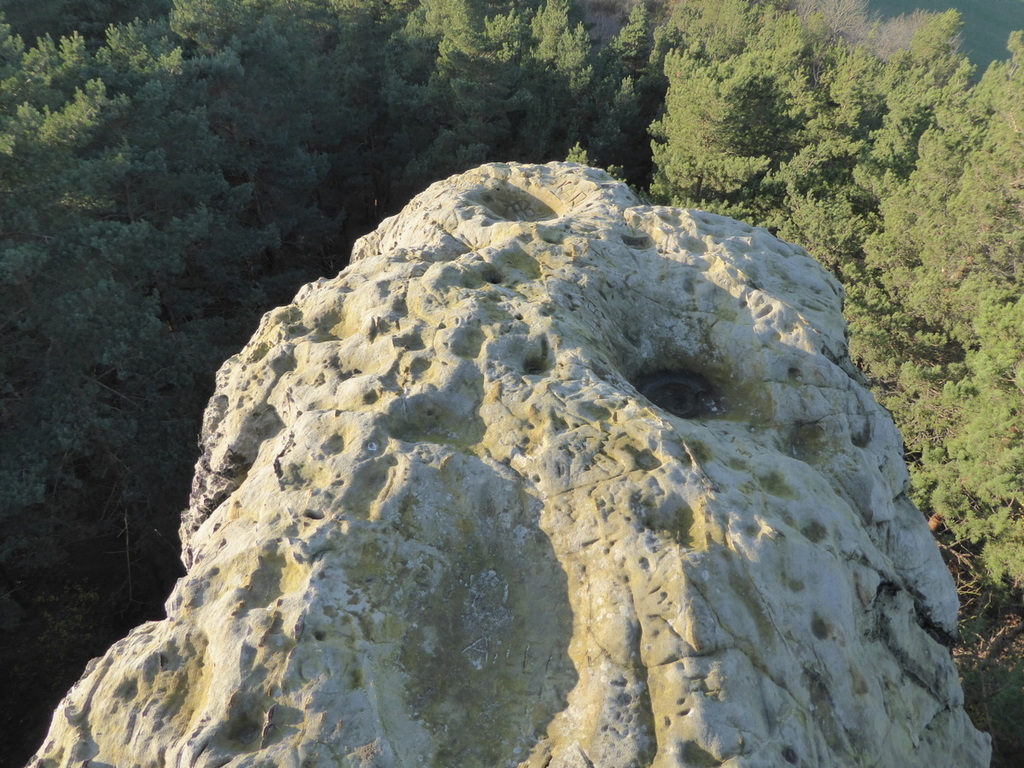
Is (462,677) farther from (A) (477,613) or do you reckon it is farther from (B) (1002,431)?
(B) (1002,431)

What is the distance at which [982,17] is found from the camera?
2618 inches

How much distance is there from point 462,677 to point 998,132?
16.7 metres

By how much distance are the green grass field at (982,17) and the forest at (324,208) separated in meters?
50.3

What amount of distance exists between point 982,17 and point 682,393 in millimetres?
82953

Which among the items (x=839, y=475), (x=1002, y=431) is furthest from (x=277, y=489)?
(x=1002, y=431)

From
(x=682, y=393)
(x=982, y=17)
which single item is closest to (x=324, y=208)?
(x=682, y=393)

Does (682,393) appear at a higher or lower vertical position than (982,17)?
higher

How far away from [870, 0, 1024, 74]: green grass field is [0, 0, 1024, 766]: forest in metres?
50.3

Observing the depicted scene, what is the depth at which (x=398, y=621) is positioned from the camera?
4.44m

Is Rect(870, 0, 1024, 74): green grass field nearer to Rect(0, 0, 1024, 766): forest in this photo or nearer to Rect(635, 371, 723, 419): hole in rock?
Rect(0, 0, 1024, 766): forest

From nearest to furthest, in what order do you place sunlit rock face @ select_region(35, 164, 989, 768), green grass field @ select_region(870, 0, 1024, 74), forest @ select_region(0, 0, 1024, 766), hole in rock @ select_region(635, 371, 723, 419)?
sunlit rock face @ select_region(35, 164, 989, 768) < hole in rock @ select_region(635, 371, 723, 419) < forest @ select_region(0, 0, 1024, 766) < green grass field @ select_region(870, 0, 1024, 74)

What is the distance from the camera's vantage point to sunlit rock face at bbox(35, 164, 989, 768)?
412cm

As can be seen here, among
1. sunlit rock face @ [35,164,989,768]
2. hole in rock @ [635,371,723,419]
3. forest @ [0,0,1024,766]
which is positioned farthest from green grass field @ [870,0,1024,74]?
sunlit rock face @ [35,164,989,768]

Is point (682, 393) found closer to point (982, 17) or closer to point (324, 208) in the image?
point (324, 208)
